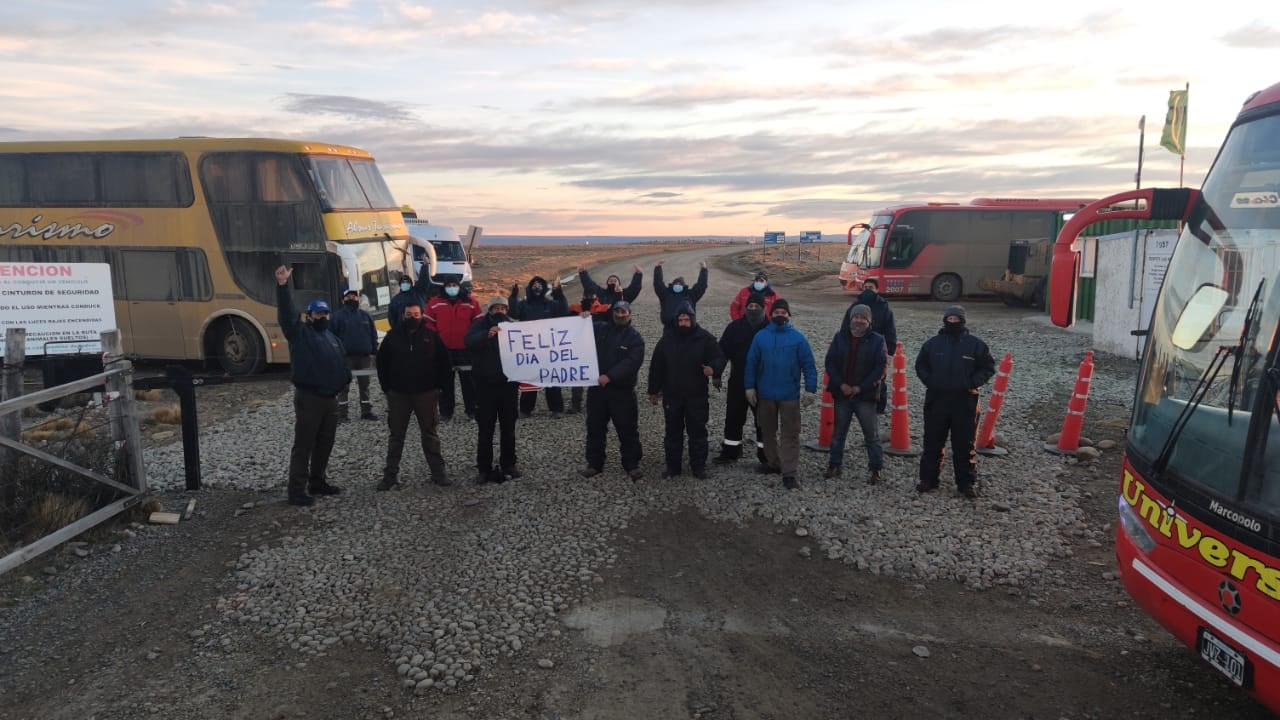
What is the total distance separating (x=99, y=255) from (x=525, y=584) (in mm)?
12987

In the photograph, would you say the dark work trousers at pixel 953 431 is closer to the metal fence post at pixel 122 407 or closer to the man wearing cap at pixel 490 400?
the man wearing cap at pixel 490 400

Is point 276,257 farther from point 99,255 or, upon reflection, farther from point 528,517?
point 528,517

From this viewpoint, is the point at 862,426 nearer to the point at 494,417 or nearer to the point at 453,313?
the point at 494,417

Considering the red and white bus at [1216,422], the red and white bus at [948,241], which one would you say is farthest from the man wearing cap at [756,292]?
the red and white bus at [948,241]

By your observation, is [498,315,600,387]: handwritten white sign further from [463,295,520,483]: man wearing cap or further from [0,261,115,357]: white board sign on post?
[0,261,115,357]: white board sign on post

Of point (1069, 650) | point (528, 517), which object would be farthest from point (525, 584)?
point (1069, 650)

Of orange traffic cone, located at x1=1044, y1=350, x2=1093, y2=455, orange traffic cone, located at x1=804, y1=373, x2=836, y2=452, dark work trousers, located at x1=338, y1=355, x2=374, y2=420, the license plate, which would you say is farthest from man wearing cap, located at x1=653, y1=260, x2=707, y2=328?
the license plate

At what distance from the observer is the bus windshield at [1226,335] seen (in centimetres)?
396

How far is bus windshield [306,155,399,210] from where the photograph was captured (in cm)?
1471

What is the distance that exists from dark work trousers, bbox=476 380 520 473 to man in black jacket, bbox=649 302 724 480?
1445 mm

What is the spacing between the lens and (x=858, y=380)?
8.64 metres

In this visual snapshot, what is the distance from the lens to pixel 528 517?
25.1ft

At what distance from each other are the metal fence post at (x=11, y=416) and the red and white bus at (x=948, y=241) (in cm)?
2685

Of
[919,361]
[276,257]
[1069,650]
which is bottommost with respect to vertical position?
[1069,650]
